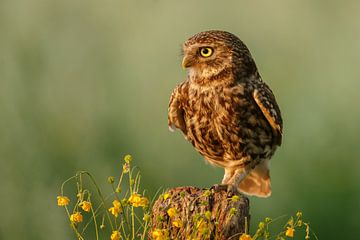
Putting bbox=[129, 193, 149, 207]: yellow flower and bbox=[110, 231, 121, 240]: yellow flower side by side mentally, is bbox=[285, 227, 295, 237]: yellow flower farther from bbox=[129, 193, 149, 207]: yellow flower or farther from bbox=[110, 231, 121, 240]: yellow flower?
bbox=[110, 231, 121, 240]: yellow flower

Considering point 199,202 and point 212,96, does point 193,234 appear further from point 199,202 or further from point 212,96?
point 212,96

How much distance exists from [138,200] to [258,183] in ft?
9.28

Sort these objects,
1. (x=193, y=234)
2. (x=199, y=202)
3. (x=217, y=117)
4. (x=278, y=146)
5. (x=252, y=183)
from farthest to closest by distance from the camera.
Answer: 1. (x=252, y=183)
2. (x=278, y=146)
3. (x=217, y=117)
4. (x=199, y=202)
5. (x=193, y=234)

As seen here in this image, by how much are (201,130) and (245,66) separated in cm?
64

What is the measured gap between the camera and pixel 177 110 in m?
Answer: 6.39

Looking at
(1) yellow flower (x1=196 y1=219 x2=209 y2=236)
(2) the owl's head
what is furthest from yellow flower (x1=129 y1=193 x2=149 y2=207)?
(2) the owl's head

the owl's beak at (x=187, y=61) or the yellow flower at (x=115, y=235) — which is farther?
the owl's beak at (x=187, y=61)

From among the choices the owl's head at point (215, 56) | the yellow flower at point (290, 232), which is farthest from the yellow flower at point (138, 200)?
the owl's head at point (215, 56)

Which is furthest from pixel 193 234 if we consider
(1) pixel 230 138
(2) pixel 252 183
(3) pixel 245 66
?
(2) pixel 252 183

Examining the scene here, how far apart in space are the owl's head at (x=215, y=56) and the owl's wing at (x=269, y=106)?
25 centimetres

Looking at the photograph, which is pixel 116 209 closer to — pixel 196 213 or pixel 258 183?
pixel 196 213

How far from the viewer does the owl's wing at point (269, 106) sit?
618 centimetres

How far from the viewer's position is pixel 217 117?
6082 mm

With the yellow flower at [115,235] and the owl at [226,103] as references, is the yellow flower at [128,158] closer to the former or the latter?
the yellow flower at [115,235]
